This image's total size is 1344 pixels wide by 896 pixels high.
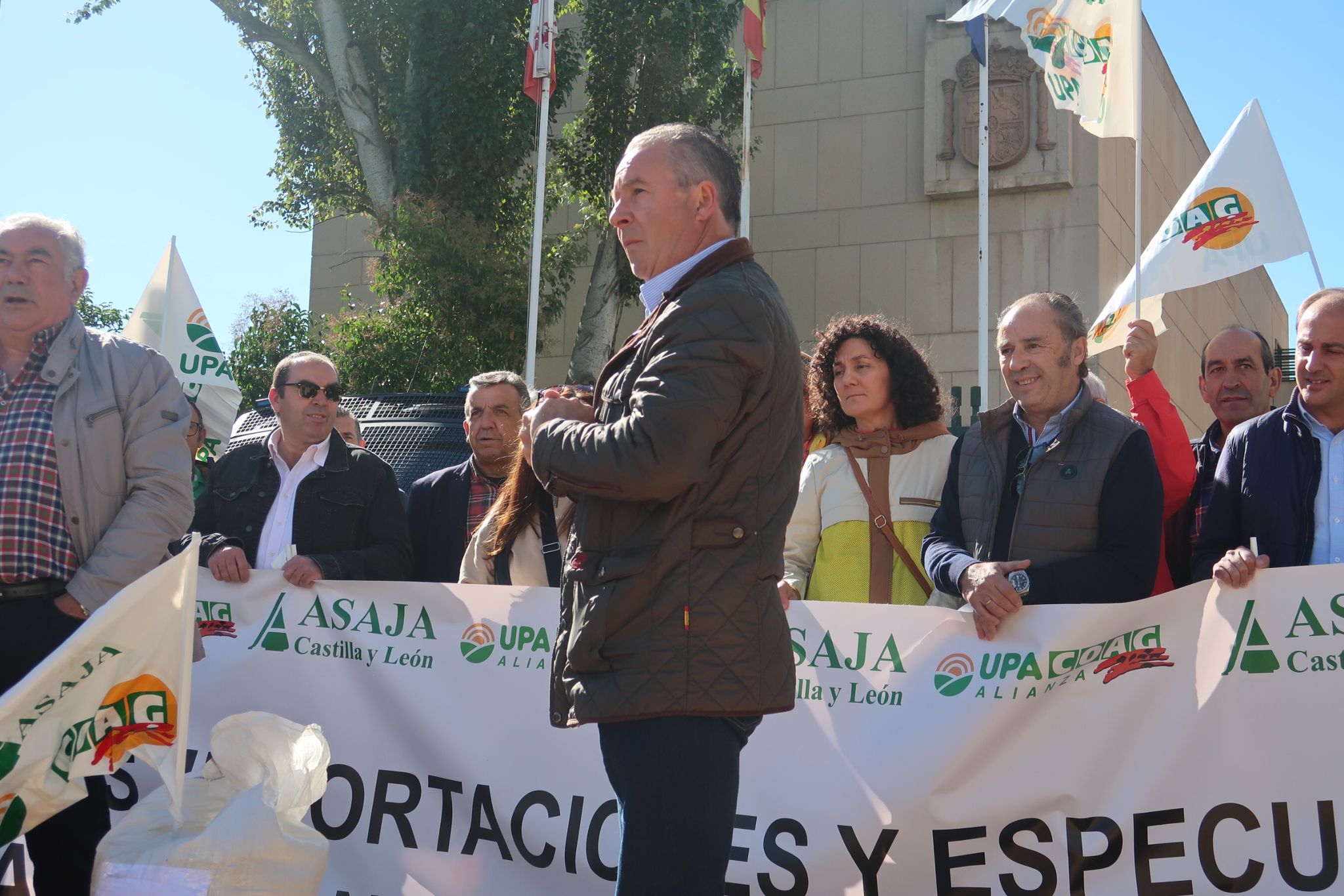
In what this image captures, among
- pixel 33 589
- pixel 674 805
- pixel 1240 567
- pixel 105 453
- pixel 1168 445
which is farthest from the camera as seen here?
pixel 1168 445

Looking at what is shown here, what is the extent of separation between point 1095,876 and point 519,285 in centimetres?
1327

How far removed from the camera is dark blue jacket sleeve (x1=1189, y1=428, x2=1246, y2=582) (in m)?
3.78

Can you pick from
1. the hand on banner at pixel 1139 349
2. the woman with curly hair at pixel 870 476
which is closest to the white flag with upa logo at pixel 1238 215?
the hand on banner at pixel 1139 349

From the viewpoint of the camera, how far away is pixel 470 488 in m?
4.97

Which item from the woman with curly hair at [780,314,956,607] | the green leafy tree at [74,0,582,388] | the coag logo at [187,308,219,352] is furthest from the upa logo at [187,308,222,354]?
the green leafy tree at [74,0,582,388]

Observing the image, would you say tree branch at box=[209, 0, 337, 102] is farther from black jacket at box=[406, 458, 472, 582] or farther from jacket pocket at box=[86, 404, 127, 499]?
jacket pocket at box=[86, 404, 127, 499]

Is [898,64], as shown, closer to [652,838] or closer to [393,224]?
[393,224]

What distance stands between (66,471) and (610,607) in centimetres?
191

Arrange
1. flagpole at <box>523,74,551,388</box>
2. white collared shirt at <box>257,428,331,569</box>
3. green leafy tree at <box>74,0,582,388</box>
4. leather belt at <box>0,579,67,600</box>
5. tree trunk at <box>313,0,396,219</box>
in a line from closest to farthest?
leather belt at <box>0,579,67,600</box>, white collared shirt at <box>257,428,331,569</box>, flagpole at <box>523,74,551,388</box>, green leafy tree at <box>74,0,582,388</box>, tree trunk at <box>313,0,396,219</box>

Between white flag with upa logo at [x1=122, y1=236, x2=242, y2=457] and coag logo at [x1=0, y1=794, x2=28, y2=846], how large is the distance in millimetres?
4738

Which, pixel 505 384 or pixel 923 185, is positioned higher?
pixel 923 185

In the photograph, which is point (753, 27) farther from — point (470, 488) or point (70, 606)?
point (70, 606)

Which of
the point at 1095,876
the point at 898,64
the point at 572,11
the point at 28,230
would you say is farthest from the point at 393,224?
the point at 1095,876

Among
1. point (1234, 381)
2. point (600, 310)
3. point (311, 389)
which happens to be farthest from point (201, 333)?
point (600, 310)
